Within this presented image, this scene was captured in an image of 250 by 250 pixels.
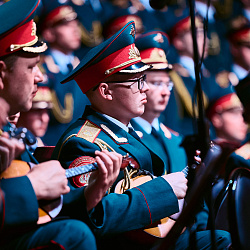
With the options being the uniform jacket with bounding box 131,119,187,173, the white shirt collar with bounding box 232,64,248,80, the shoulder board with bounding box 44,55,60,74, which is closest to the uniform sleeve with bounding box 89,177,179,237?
the uniform jacket with bounding box 131,119,187,173

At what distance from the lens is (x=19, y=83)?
2.35m

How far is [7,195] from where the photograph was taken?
2000 mm

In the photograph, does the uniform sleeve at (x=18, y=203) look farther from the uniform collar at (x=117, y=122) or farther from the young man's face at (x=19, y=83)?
the uniform collar at (x=117, y=122)

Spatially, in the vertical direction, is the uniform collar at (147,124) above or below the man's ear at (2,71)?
below

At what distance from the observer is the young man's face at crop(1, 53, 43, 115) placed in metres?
2.35

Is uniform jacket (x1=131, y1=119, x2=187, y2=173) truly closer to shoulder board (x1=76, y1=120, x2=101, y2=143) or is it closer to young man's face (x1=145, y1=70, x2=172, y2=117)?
young man's face (x1=145, y1=70, x2=172, y2=117)

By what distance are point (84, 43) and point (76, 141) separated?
2.17 m

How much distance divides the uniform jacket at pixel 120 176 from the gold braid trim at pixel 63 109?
1.14 meters

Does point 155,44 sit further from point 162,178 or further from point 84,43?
point 162,178

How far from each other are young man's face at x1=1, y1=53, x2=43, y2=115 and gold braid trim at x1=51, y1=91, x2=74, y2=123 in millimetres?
1599

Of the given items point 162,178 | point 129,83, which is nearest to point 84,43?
point 129,83

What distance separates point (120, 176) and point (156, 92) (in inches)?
50.4

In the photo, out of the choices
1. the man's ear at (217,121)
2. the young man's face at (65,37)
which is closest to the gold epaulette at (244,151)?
the man's ear at (217,121)

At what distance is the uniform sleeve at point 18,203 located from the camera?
1.98 m
